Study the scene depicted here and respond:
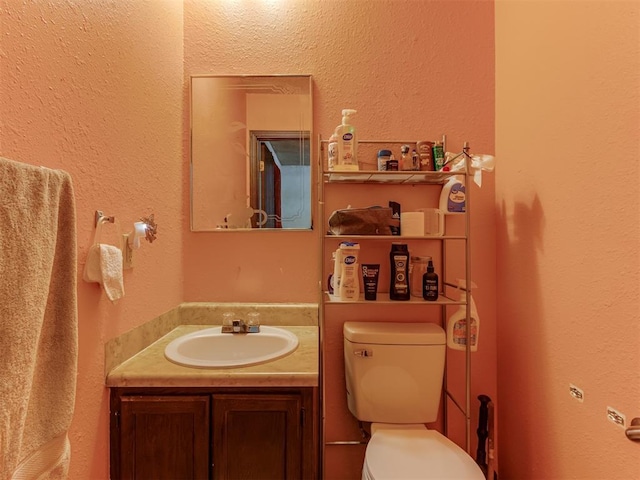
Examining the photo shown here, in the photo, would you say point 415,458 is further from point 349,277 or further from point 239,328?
point 239,328

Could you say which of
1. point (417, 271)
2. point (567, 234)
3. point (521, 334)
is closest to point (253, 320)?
point (417, 271)

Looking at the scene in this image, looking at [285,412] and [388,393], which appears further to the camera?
[388,393]

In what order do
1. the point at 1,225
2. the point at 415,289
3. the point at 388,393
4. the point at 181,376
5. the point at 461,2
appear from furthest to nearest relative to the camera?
the point at 461,2
the point at 415,289
the point at 388,393
the point at 181,376
the point at 1,225

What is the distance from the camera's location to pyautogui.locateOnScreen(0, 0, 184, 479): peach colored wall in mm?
745

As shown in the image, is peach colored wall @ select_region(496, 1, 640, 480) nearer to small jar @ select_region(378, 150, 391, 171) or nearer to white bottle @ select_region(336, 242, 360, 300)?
small jar @ select_region(378, 150, 391, 171)

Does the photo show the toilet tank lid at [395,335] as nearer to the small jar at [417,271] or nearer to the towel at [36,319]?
the small jar at [417,271]

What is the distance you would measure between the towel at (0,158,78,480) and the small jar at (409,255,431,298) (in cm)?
123

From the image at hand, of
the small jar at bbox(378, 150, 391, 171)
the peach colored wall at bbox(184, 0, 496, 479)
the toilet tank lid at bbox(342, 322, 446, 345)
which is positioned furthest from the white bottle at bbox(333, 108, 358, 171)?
the toilet tank lid at bbox(342, 322, 446, 345)

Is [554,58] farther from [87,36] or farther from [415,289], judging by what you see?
[87,36]

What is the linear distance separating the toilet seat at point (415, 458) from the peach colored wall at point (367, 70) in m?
0.51

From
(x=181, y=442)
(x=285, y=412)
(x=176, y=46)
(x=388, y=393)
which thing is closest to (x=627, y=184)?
(x=388, y=393)

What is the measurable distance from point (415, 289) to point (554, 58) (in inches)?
40.9

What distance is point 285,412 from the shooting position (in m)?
1.03

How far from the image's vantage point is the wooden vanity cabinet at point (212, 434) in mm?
1008
